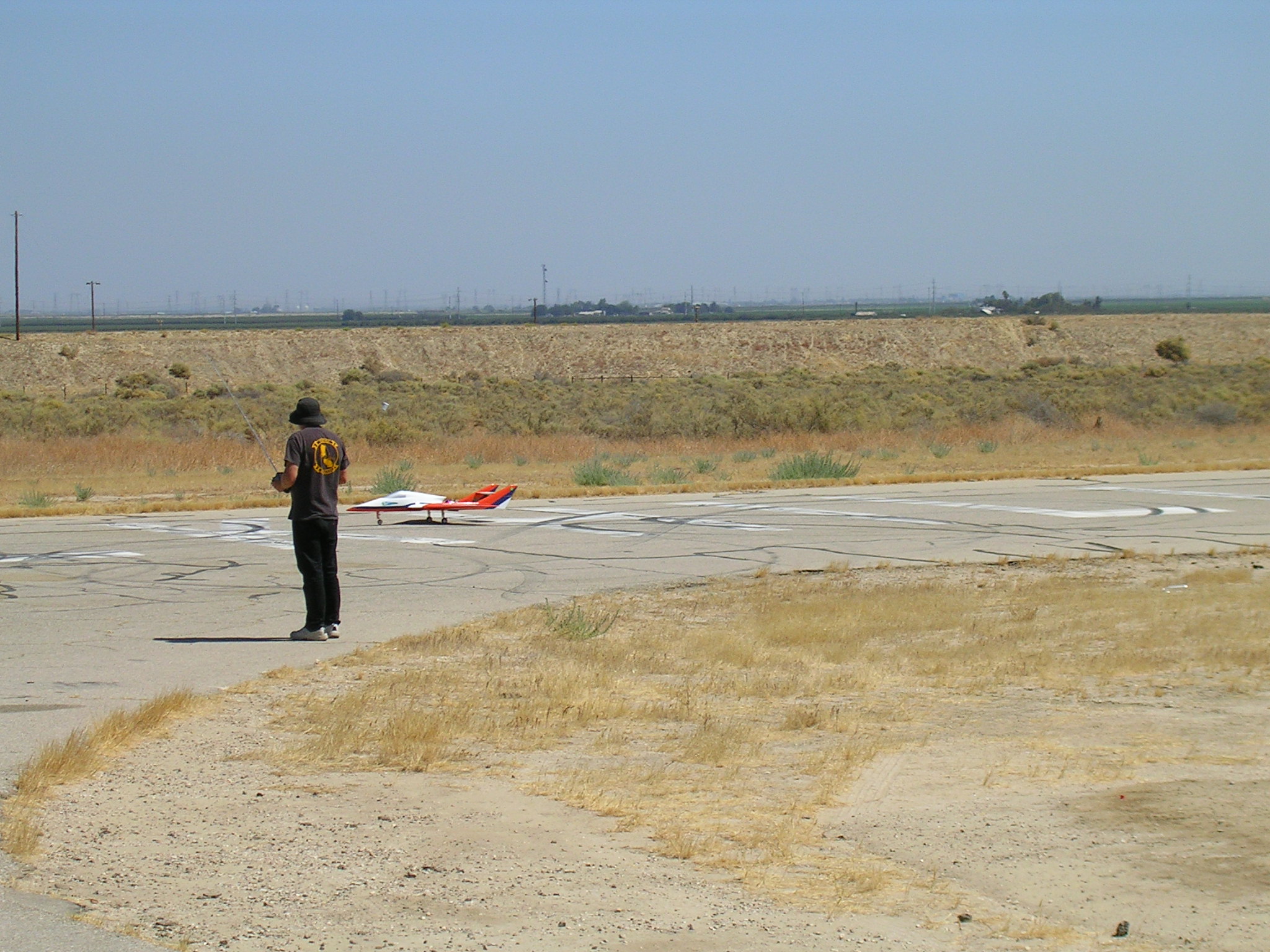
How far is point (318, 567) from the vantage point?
37.8 feet

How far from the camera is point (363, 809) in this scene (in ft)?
21.6

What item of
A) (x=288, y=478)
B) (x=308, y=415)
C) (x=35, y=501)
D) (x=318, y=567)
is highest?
(x=308, y=415)

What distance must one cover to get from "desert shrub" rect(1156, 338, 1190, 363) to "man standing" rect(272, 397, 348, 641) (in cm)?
9459

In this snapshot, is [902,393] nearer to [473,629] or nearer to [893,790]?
[473,629]

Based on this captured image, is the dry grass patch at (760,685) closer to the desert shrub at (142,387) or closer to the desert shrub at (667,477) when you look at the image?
the desert shrub at (667,477)

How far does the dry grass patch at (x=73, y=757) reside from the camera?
20.0 feet

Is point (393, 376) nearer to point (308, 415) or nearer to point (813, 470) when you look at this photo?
point (813, 470)

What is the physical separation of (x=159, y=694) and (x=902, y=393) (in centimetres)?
5913

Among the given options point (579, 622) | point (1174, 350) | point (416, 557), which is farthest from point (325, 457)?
point (1174, 350)

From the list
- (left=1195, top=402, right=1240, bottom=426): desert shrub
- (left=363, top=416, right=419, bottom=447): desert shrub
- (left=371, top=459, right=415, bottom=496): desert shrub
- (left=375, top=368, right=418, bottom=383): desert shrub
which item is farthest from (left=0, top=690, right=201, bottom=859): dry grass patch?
(left=375, top=368, right=418, bottom=383): desert shrub

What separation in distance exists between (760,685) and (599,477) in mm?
18411

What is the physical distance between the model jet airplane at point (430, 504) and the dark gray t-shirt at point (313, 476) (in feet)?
26.9

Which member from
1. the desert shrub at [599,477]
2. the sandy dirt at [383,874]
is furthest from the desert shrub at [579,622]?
the desert shrub at [599,477]

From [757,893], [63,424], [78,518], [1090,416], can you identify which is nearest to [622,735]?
[757,893]
